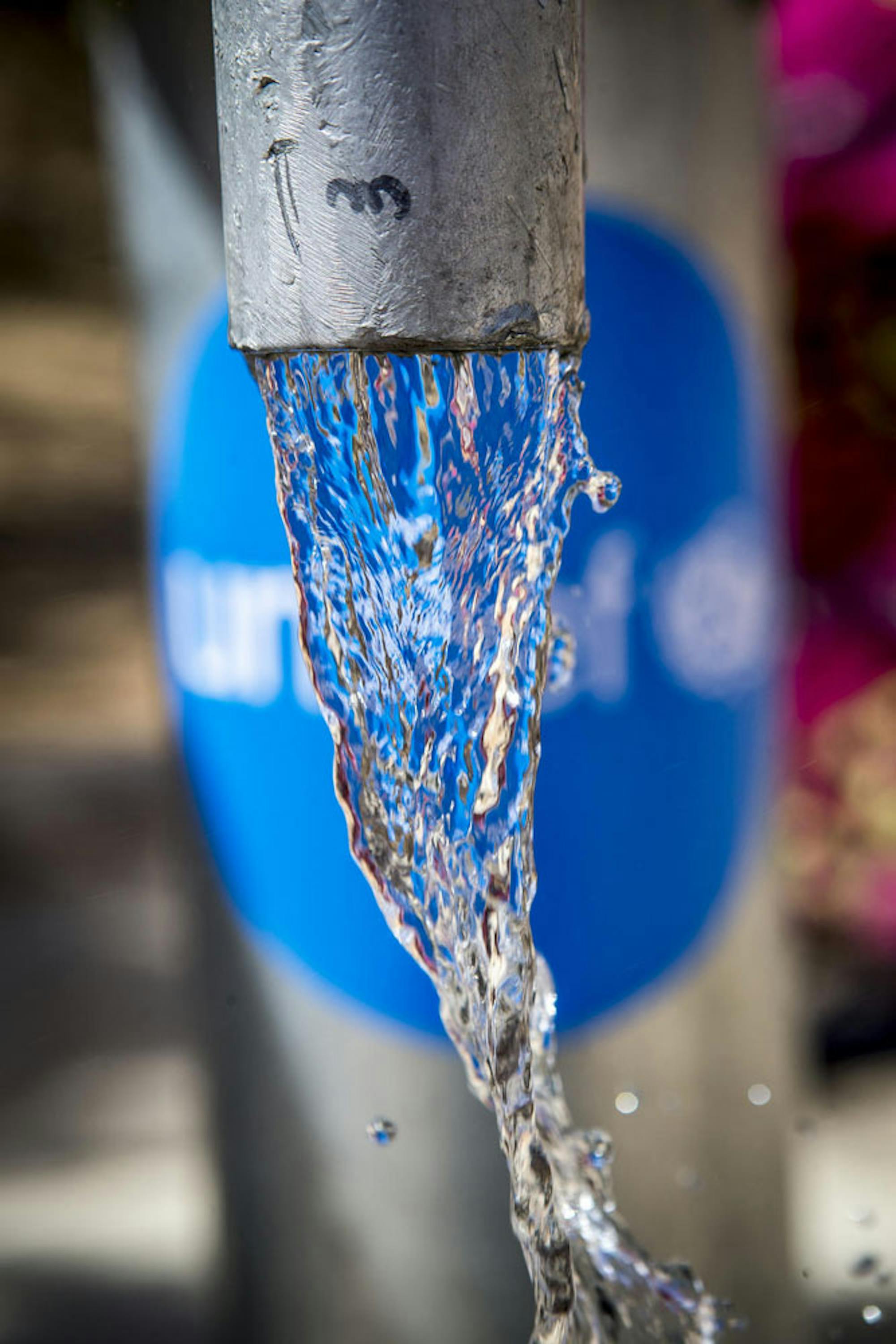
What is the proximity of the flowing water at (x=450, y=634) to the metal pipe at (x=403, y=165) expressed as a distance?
0.03 meters

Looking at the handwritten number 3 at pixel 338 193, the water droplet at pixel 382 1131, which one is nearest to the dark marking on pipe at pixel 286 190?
the handwritten number 3 at pixel 338 193

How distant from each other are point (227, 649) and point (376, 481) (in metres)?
0.33

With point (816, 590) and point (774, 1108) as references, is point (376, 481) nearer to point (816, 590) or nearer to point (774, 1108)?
point (774, 1108)

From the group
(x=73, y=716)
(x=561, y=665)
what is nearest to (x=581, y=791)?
(x=561, y=665)

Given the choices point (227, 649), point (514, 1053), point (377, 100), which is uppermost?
point (377, 100)

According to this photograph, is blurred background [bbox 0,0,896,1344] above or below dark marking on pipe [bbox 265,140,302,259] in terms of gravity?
below

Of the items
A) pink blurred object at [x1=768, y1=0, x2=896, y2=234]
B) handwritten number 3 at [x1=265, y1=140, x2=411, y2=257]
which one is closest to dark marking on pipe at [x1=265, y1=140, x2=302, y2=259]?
handwritten number 3 at [x1=265, y1=140, x2=411, y2=257]

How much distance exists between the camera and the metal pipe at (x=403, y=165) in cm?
36

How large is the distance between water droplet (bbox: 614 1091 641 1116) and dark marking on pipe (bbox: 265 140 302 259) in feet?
Answer: 1.99

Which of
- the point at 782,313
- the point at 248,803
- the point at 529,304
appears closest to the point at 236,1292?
the point at 248,803

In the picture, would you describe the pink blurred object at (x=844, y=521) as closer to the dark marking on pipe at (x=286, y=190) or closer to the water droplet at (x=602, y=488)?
the water droplet at (x=602, y=488)

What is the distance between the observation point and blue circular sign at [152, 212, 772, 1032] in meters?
0.76

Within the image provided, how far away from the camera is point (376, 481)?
48 cm

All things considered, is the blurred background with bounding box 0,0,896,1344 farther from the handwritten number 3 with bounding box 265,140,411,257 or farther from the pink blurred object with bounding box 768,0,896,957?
the pink blurred object with bounding box 768,0,896,957
